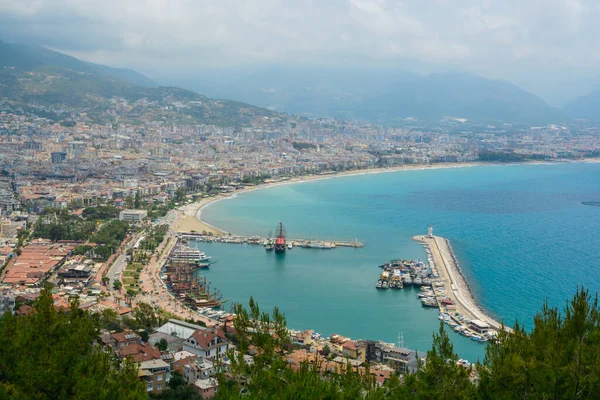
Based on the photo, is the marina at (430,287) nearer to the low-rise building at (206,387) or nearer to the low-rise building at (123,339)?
the low-rise building at (206,387)

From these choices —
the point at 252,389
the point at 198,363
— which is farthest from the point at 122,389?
the point at 198,363

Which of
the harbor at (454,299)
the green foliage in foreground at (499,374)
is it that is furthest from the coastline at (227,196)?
the green foliage in foreground at (499,374)

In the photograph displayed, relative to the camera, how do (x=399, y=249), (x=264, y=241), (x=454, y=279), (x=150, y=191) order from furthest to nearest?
1. (x=150, y=191)
2. (x=264, y=241)
3. (x=399, y=249)
4. (x=454, y=279)

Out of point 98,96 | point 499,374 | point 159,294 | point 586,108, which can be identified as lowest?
point 159,294

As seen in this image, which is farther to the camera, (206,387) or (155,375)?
(155,375)

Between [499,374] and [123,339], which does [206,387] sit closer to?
[123,339]

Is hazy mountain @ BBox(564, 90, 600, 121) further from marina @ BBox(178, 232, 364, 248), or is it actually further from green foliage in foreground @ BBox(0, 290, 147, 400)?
green foliage in foreground @ BBox(0, 290, 147, 400)

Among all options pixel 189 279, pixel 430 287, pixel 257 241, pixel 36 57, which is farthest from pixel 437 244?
pixel 36 57
